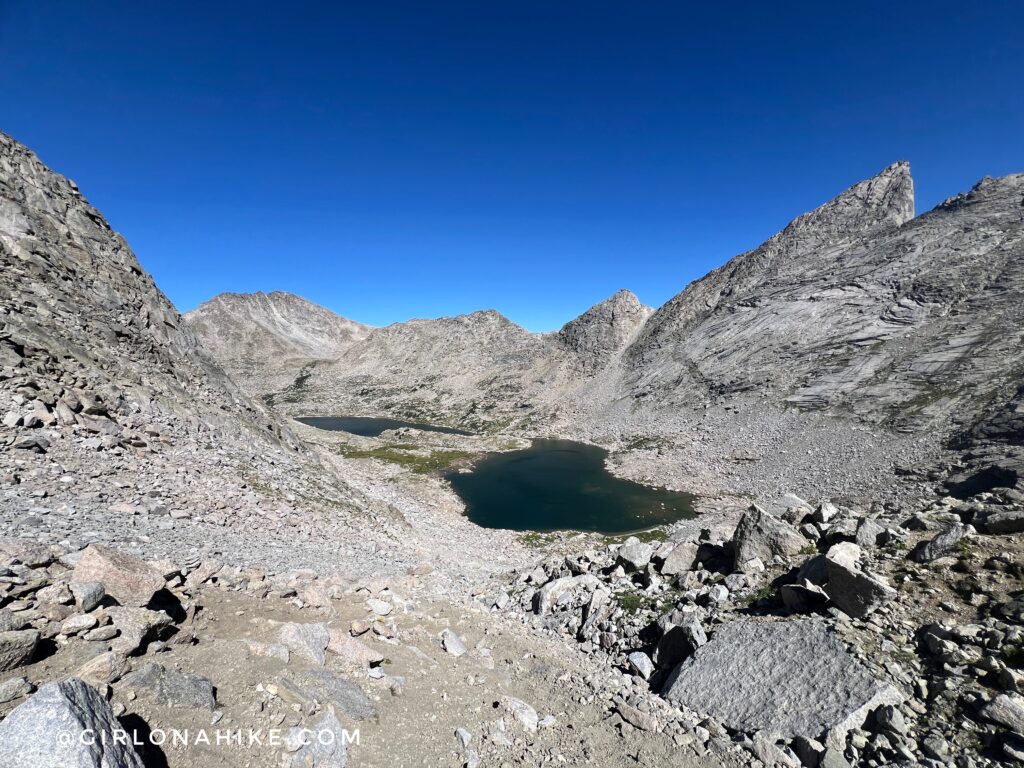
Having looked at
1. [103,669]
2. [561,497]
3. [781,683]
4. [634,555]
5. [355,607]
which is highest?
[103,669]

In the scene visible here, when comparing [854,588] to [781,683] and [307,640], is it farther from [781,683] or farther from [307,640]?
[307,640]

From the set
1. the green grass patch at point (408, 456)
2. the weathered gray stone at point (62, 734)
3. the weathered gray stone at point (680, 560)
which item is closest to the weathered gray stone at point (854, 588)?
the weathered gray stone at point (680, 560)

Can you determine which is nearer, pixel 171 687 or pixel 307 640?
pixel 171 687

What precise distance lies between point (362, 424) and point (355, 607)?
14311 centimetres

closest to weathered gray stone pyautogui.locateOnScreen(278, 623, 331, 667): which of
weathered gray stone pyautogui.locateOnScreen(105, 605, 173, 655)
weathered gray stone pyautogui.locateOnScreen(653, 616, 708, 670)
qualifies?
weathered gray stone pyautogui.locateOnScreen(105, 605, 173, 655)

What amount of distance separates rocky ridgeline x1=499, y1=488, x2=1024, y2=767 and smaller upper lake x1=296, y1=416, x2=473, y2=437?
390ft

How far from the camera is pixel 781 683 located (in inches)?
409

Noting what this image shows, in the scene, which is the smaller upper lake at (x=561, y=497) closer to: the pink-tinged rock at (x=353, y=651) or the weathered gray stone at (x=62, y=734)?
the pink-tinged rock at (x=353, y=651)

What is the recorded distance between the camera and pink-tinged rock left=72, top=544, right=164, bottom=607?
8.77 meters

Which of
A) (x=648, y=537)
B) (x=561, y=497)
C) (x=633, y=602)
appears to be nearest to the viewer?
(x=633, y=602)

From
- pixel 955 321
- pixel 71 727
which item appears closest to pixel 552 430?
pixel 955 321

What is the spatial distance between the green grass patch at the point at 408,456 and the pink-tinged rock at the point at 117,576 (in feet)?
210

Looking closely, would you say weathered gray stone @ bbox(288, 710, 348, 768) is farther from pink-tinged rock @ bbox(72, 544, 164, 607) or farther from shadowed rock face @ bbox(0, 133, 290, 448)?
shadowed rock face @ bbox(0, 133, 290, 448)

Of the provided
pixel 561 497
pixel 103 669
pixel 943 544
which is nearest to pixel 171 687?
pixel 103 669
